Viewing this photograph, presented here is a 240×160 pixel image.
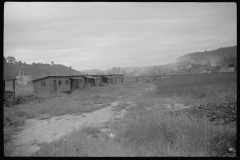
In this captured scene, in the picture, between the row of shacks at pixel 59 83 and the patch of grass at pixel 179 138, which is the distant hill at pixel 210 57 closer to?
the row of shacks at pixel 59 83

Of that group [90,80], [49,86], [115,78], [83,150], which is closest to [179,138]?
[83,150]

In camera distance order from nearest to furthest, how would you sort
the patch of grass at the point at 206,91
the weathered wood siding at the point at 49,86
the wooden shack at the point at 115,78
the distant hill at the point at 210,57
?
the patch of grass at the point at 206,91, the weathered wood siding at the point at 49,86, the wooden shack at the point at 115,78, the distant hill at the point at 210,57

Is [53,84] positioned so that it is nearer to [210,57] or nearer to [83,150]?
[83,150]

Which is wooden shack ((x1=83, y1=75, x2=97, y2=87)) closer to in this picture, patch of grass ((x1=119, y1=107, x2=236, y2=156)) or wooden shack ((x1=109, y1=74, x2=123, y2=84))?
wooden shack ((x1=109, y1=74, x2=123, y2=84))

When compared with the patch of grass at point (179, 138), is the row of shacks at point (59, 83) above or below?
above

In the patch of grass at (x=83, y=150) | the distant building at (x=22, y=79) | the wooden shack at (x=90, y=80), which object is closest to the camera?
the patch of grass at (x=83, y=150)

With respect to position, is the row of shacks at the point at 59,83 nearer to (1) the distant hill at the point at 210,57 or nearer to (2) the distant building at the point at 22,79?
(2) the distant building at the point at 22,79

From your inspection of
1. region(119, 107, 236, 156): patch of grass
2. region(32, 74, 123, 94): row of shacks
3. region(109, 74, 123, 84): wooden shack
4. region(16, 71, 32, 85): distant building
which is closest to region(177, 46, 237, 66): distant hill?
region(109, 74, 123, 84): wooden shack

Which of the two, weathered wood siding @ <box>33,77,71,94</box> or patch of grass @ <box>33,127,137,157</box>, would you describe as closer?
patch of grass @ <box>33,127,137,157</box>

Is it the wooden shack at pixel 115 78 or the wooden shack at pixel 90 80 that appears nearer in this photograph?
the wooden shack at pixel 90 80

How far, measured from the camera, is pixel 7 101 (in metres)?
11.0

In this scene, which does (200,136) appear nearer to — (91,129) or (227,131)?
(227,131)

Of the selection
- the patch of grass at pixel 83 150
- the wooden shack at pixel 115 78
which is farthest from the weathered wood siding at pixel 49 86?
the patch of grass at pixel 83 150

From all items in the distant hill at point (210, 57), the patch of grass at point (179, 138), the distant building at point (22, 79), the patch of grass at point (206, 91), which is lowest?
the patch of grass at point (179, 138)
